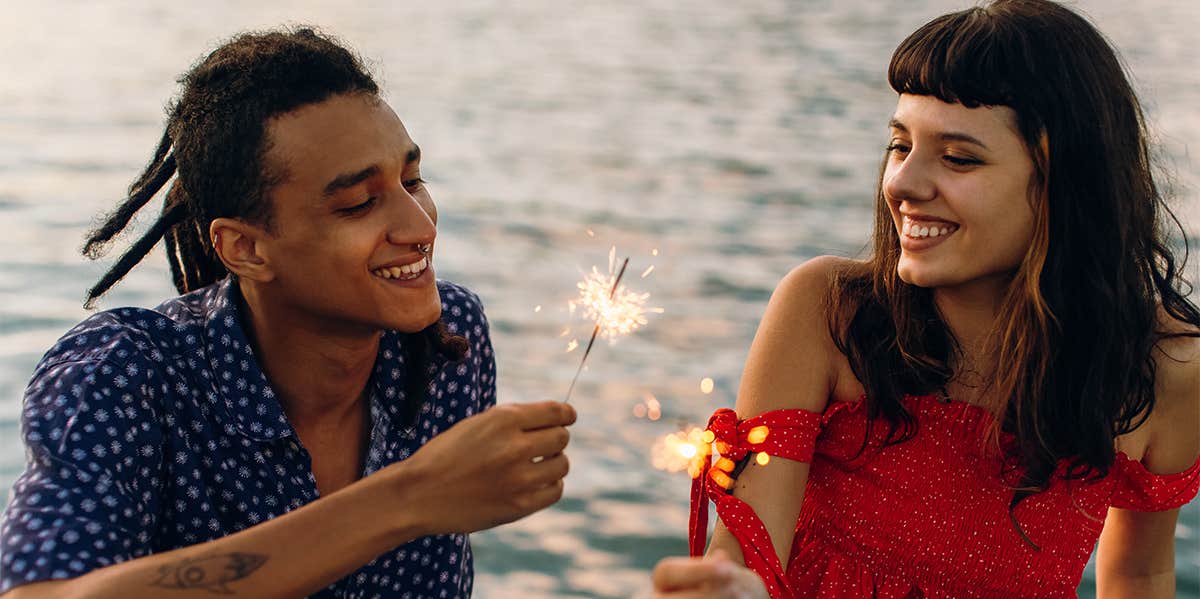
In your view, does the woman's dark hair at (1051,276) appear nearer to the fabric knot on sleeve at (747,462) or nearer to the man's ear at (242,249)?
the fabric knot on sleeve at (747,462)

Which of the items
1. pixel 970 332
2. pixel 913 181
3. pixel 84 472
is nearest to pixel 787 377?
pixel 970 332

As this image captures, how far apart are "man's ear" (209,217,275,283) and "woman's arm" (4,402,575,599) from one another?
60cm

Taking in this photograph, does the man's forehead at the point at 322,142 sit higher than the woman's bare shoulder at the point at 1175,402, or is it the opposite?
the man's forehead at the point at 322,142

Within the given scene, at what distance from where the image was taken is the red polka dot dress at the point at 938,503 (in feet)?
9.36

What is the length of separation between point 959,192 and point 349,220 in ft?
3.73

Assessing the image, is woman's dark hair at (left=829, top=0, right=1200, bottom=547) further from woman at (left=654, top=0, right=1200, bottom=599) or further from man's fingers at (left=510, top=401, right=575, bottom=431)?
man's fingers at (left=510, top=401, right=575, bottom=431)

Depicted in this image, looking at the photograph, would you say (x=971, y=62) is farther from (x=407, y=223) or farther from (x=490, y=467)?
(x=490, y=467)

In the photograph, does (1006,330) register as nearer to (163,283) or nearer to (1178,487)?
(1178,487)

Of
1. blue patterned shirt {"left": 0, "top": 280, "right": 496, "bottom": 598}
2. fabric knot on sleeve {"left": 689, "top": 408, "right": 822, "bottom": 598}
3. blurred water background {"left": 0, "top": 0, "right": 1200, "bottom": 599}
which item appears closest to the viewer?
blue patterned shirt {"left": 0, "top": 280, "right": 496, "bottom": 598}

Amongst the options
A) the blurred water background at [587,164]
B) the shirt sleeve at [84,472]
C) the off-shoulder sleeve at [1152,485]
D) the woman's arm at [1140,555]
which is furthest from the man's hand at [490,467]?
the woman's arm at [1140,555]

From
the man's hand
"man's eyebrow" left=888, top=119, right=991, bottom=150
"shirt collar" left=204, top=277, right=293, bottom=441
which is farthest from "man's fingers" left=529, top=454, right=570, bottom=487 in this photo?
"man's eyebrow" left=888, top=119, right=991, bottom=150

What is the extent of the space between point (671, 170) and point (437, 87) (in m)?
3.20

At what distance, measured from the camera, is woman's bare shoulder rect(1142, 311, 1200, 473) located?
9.37ft

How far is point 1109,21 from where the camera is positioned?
1444 cm
